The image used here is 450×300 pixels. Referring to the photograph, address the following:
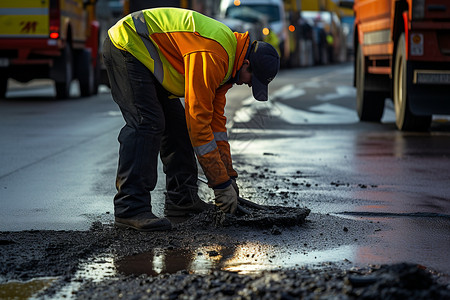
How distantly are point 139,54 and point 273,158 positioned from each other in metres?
3.92

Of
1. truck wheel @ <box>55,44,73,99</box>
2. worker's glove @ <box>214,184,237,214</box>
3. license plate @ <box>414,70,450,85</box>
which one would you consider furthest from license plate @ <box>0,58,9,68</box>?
worker's glove @ <box>214,184,237,214</box>

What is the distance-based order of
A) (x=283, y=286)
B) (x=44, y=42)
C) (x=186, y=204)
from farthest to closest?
(x=44, y=42) < (x=186, y=204) < (x=283, y=286)

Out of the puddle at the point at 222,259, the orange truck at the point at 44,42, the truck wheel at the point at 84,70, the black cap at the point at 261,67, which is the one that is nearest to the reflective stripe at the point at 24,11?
the orange truck at the point at 44,42

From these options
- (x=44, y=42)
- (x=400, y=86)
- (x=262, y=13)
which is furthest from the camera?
(x=262, y=13)

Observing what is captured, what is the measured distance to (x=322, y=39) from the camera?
130 feet

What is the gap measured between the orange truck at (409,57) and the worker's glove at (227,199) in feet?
19.0

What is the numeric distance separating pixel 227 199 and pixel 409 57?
5.93 metres

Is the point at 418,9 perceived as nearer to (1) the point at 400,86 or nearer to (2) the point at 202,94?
(1) the point at 400,86

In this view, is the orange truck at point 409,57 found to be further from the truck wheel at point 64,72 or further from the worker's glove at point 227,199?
the truck wheel at point 64,72

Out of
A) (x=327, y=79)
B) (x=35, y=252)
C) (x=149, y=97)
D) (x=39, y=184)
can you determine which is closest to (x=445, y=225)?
(x=149, y=97)

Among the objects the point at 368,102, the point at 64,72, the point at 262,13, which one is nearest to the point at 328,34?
the point at 262,13

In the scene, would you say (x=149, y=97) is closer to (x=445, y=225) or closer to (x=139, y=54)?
(x=139, y=54)

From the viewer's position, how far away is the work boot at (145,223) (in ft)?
18.3

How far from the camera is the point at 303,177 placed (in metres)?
8.00
